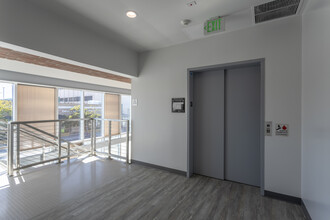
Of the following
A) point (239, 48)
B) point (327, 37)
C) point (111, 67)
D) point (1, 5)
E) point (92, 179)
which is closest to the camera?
point (327, 37)

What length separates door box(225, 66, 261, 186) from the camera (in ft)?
9.02

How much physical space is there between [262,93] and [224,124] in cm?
85

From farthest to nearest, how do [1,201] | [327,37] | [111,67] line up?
[111,67], [1,201], [327,37]

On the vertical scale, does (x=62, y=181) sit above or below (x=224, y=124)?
below

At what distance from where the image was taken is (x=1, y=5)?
6.23 feet

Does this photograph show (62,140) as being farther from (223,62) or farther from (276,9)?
(276,9)

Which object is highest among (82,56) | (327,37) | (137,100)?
(82,56)

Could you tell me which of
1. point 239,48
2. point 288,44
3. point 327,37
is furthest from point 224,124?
point 327,37

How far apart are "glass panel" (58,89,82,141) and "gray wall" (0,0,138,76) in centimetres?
394

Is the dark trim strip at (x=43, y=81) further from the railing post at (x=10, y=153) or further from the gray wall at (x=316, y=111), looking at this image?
the gray wall at (x=316, y=111)

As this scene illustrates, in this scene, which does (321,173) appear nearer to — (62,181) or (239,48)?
(239,48)

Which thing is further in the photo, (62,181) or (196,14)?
(62,181)

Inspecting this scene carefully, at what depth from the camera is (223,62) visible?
2814 mm

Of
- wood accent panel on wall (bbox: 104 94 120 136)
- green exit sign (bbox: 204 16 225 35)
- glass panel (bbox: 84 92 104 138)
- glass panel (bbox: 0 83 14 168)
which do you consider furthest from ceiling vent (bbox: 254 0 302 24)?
wood accent panel on wall (bbox: 104 94 120 136)
